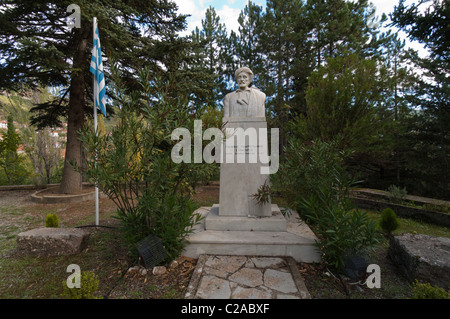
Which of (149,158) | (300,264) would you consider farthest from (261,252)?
(149,158)

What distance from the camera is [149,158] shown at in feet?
8.36

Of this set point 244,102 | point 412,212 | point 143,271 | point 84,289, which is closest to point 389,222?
point 412,212

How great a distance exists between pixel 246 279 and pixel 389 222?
3070mm

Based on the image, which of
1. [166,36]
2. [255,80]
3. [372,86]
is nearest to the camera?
[372,86]

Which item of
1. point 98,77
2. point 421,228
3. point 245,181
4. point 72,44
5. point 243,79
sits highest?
point 72,44

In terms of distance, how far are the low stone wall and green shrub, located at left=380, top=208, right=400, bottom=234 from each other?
23.3 inches

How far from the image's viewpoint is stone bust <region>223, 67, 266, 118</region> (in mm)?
3803

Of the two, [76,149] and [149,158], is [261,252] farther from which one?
[76,149]

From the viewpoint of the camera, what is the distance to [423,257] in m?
2.47

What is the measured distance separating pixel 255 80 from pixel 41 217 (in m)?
12.4

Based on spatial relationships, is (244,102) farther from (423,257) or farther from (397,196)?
(397,196)

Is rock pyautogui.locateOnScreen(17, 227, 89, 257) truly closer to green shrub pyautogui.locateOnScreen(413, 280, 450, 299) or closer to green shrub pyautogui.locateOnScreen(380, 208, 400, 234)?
green shrub pyautogui.locateOnScreen(413, 280, 450, 299)

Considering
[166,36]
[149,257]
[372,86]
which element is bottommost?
[149,257]
